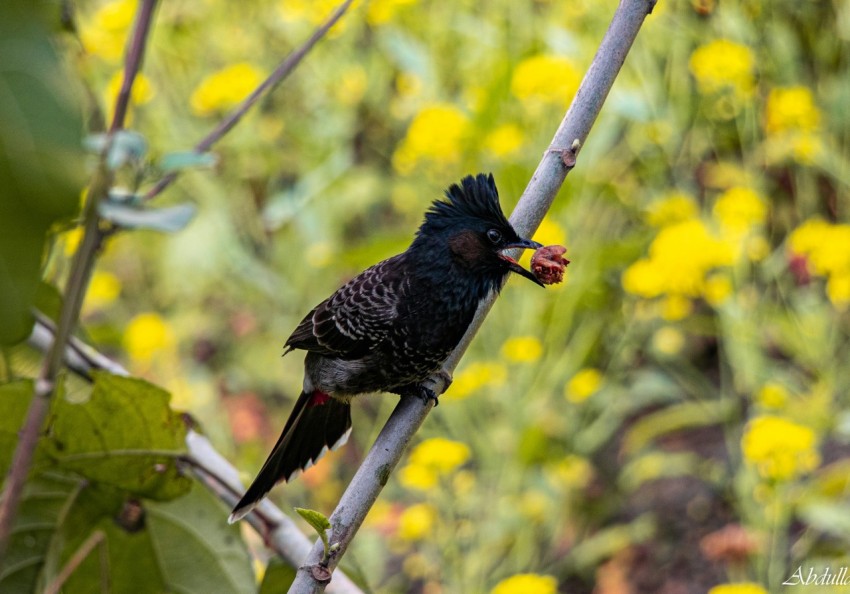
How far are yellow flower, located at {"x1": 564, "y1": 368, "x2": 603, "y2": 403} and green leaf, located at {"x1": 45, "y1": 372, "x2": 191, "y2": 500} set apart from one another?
8.77ft

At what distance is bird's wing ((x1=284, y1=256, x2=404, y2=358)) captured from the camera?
2684 millimetres

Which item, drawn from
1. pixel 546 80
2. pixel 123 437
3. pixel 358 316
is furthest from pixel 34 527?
pixel 546 80

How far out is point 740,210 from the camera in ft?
13.8

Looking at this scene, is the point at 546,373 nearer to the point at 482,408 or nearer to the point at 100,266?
the point at 482,408

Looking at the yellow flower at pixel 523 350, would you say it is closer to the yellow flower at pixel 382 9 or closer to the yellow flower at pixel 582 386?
the yellow flower at pixel 582 386

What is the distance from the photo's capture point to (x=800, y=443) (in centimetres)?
330

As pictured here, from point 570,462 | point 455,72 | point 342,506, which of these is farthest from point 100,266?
point 342,506

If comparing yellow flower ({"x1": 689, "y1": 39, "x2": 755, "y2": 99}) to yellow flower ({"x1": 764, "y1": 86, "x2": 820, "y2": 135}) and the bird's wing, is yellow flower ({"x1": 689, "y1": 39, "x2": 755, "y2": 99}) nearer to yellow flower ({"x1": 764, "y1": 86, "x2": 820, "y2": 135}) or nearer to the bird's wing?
yellow flower ({"x1": 764, "y1": 86, "x2": 820, "y2": 135})

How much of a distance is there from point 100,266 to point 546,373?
139 inches

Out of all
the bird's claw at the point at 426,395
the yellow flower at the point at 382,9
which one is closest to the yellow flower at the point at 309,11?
the yellow flower at the point at 382,9

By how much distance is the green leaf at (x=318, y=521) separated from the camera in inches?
59.1

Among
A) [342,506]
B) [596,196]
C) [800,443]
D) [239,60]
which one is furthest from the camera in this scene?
[239,60]

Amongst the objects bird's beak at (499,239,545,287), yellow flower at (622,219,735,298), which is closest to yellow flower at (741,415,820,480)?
yellow flower at (622,219,735,298)

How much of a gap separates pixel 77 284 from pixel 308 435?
1910 millimetres
